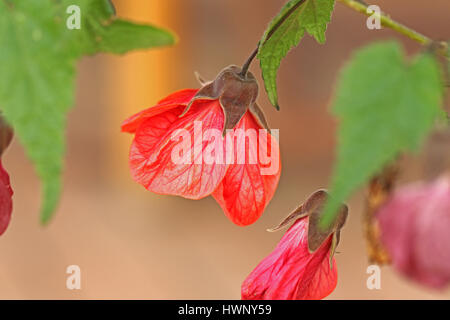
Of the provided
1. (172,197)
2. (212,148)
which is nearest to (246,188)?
(212,148)

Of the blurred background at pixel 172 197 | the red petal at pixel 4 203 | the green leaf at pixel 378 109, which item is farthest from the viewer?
the blurred background at pixel 172 197

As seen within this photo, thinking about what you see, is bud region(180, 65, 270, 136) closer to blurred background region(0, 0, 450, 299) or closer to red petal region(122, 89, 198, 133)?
red petal region(122, 89, 198, 133)

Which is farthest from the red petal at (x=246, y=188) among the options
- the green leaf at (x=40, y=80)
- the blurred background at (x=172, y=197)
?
the blurred background at (x=172, y=197)

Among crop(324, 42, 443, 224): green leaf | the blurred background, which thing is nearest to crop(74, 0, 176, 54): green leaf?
crop(324, 42, 443, 224): green leaf

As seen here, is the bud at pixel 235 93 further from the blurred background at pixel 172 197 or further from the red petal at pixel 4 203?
the blurred background at pixel 172 197

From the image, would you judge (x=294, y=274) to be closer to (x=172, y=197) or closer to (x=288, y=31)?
(x=288, y=31)
